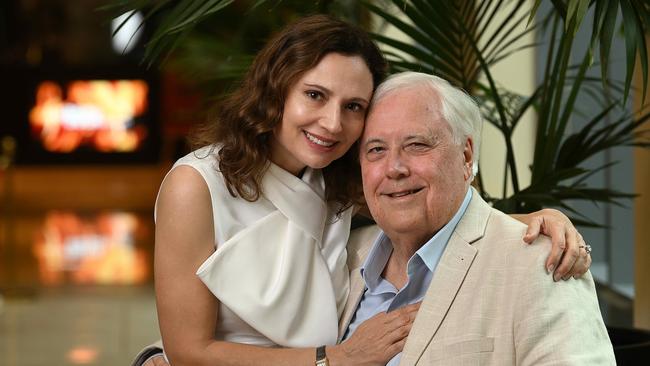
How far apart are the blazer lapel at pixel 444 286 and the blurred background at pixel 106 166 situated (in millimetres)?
875

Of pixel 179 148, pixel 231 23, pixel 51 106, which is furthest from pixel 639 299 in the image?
pixel 51 106

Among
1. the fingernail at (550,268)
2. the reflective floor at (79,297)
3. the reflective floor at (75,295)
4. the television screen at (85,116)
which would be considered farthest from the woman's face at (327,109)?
the television screen at (85,116)

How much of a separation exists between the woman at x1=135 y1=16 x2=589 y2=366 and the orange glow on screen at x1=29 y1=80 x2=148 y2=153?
13955 mm

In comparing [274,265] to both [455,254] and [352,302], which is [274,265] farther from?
[455,254]

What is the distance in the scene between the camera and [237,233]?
2.77 m

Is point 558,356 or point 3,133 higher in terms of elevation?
point 558,356

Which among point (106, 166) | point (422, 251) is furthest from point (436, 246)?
point (106, 166)

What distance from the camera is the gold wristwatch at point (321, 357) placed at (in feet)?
8.48

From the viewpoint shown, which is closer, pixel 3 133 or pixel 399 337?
pixel 399 337

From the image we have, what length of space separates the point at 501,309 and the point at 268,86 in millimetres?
843

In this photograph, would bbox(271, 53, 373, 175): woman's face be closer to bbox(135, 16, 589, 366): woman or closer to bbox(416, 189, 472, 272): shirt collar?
bbox(135, 16, 589, 366): woman

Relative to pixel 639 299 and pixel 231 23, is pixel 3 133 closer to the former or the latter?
pixel 231 23

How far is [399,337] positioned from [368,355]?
9 centimetres

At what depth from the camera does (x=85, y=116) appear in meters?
16.5
